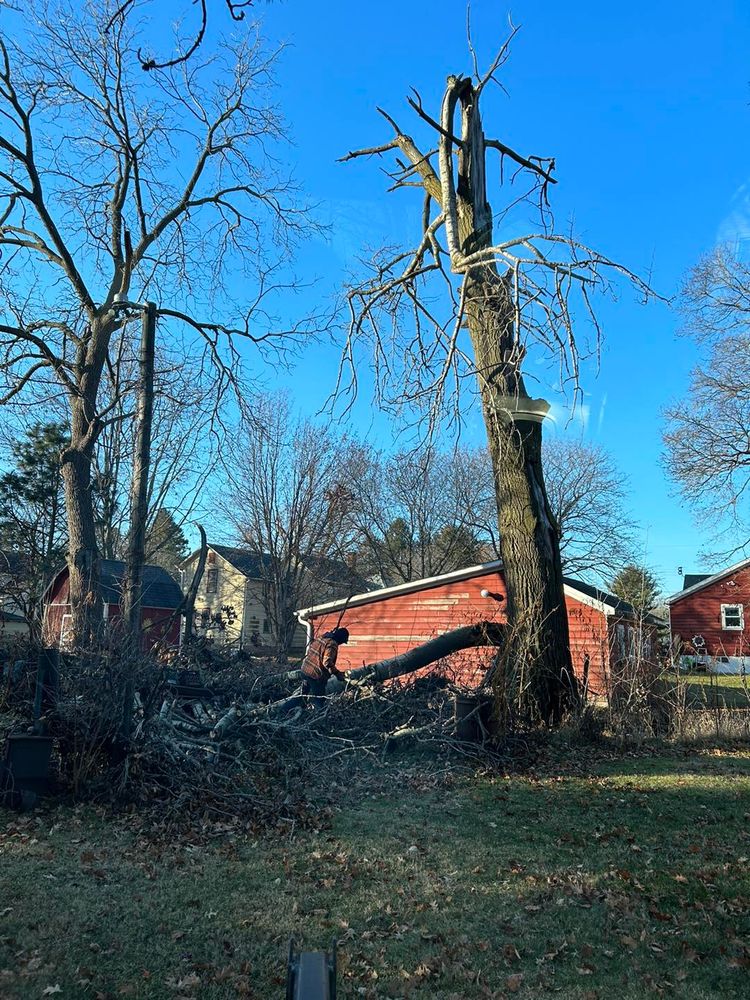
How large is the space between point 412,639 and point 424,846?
1377cm

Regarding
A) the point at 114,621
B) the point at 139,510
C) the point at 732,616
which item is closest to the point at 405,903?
the point at 114,621

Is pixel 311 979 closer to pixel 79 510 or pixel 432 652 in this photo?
pixel 432 652

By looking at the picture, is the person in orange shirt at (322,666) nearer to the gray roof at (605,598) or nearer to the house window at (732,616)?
the gray roof at (605,598)

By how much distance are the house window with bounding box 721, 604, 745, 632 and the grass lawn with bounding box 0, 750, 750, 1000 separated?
1294 inches

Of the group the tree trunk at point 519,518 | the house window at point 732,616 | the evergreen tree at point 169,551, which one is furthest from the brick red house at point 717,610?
the tree trunk at point 519,518

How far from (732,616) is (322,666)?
32.5 meters

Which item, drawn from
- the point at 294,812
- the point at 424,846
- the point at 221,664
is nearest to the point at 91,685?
the point at 294,812

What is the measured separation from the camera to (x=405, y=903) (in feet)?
17.9

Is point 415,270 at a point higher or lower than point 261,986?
higher

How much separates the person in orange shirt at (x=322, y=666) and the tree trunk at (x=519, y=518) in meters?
2.36

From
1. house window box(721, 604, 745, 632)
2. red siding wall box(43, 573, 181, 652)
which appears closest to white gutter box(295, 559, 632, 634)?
red siding wall box(43, 573, 181, 652)

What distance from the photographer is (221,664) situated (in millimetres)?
14289

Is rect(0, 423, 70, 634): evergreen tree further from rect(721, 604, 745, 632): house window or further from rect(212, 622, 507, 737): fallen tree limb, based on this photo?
rect(721, 604, 745, 632): house window

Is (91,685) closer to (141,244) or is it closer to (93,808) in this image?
(93,808)
